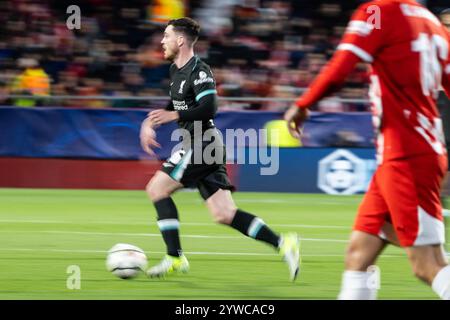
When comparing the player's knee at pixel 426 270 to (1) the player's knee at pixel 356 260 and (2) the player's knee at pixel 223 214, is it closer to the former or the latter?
(1) the player's knee at pixel 356 260

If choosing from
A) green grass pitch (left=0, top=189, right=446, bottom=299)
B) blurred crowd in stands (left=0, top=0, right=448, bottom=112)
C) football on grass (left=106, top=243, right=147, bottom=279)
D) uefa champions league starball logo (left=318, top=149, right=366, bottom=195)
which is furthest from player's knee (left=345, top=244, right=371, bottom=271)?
blurred crowd in stands (left=0, top=0, right=448, bottom=112)

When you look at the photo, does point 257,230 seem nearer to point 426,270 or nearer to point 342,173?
point 426,270

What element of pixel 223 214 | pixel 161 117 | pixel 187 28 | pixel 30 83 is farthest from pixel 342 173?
pixel 161 117

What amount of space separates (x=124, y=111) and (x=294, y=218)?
15.9 feet

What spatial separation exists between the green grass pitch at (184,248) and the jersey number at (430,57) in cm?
237

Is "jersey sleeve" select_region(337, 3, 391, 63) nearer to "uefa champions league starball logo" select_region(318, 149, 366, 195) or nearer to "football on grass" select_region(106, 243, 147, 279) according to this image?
"football on grass" select_region(106, 243, 147, 279)

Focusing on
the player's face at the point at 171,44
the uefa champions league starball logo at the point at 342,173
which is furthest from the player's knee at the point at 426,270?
the uefa champions league starball logo at the point at 342,173

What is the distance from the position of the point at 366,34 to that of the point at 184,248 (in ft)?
17.3

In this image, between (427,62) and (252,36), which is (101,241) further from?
(252,36)

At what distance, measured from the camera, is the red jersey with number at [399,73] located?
5191 mm

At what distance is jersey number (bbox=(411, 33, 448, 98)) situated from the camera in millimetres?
5348

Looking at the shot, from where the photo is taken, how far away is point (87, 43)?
65.7 ft

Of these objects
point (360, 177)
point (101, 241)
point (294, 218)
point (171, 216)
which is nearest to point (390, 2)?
point (171, 216)

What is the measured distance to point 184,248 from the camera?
10.1 metres
